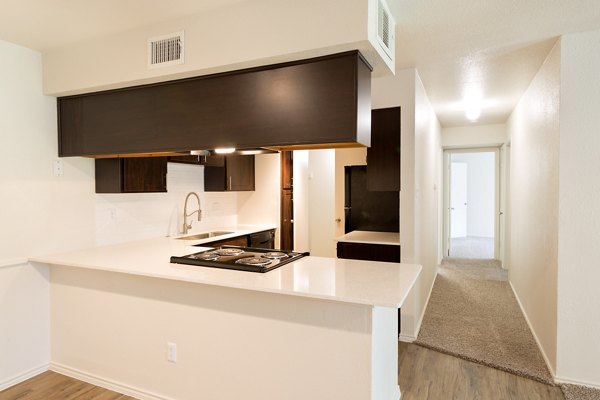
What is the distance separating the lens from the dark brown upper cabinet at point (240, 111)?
201 cm

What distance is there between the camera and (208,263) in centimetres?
241

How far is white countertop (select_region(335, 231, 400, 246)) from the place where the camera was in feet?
11.8

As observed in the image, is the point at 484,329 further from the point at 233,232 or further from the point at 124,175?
the point at 124,175

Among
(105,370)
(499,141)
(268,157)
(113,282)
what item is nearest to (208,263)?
(113,282)

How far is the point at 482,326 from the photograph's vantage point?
12.5 ft

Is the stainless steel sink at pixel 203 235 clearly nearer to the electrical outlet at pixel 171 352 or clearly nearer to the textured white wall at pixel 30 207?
the textured white wall at pixel 30 207

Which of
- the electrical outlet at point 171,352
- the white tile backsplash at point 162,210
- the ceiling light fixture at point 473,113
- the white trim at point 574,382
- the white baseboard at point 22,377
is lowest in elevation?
the white baseboard at point 22,377

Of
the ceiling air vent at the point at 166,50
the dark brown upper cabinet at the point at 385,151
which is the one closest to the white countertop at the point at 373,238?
the dark brown upper cabinet at the point at 385,151

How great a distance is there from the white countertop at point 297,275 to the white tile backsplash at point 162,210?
1.60ft

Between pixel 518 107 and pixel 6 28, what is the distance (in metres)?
5.10

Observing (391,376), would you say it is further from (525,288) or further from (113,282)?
(525,288)

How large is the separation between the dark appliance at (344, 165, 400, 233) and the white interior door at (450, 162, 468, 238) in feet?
22.1

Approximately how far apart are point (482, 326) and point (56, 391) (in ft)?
12.3

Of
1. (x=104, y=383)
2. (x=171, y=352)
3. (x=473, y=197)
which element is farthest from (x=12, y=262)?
(x=473, y=197)
